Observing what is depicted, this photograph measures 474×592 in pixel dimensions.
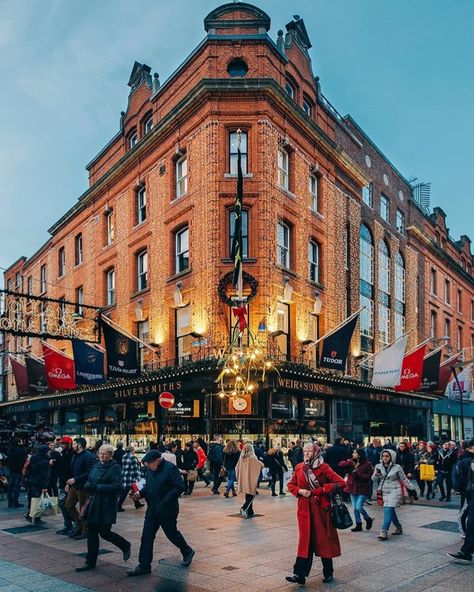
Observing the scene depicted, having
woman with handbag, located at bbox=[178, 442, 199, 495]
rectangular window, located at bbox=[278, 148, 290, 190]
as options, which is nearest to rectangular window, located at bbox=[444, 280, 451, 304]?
rectangular window, located at bbox=[278, 148, 290, 190]

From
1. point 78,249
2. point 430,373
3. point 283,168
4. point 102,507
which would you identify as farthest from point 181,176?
point 102,507

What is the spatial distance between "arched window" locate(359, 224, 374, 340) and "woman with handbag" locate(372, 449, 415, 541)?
2190cm

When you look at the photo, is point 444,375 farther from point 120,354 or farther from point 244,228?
point 120,354

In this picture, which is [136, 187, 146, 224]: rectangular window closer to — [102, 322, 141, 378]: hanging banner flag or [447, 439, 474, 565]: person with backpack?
[102, 322, 141, 378]: hanging banner flag

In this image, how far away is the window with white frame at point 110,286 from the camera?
33.7 metres

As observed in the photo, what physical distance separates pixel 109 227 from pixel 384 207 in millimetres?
16786

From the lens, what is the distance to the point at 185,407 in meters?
25.5

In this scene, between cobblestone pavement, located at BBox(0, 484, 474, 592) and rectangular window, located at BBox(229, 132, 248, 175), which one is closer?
cobblestone pavement, located at BBox(0, 484, 474, 592)

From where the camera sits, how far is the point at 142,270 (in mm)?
30812

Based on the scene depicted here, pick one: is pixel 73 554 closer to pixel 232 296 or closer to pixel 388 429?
pixel 232 296

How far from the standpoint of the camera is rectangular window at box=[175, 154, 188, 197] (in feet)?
Answer: 90.4

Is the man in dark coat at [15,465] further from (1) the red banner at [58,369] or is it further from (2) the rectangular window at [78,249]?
(2) the rectangular window at [78,249]

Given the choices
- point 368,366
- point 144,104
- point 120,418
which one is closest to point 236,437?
point 120,418

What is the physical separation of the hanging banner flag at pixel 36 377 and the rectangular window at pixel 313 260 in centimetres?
1400
